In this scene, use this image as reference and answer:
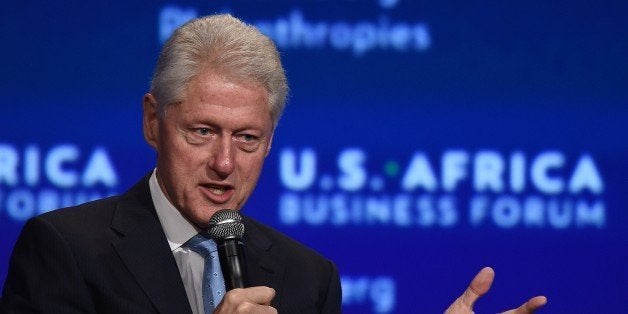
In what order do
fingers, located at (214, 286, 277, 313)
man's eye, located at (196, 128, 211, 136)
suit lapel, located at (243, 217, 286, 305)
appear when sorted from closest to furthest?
fingers, located at (214, 286, 277, 313), man's eye, located at (196, 128, 211, 136), suit lapel, located at (243, 217, 286, 305)

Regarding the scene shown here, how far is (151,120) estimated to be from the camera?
215 cm

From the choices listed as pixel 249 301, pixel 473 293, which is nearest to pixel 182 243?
pixel 249 301

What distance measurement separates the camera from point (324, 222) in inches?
134

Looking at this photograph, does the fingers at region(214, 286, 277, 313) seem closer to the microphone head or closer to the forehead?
the microphone head

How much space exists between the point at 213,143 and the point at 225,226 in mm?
258

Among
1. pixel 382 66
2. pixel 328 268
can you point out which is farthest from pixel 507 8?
pixel 328 268

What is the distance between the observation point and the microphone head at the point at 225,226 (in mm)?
1833

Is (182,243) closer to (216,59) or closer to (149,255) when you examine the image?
(149,255)

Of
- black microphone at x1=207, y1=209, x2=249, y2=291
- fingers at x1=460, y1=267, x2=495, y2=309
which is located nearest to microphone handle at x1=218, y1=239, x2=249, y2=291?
black microphone at x1=207, y1=209, x2=249, y2=291

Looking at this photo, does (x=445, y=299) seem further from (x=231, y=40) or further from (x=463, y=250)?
(x=231, y=40)

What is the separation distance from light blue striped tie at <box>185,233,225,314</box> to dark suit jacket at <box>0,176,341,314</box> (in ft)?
0.14

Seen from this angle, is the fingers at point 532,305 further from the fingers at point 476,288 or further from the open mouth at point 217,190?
the open mouth at point 217,190

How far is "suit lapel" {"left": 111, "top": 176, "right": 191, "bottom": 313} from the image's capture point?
79.7 inches

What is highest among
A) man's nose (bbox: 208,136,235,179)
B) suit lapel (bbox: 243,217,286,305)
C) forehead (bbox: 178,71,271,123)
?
forehead (bbox: 178,71,271,123)
